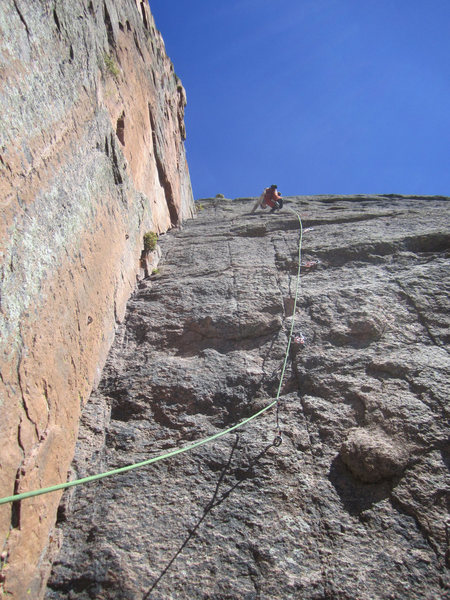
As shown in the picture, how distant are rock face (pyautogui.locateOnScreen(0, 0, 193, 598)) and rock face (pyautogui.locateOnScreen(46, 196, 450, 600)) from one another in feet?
0.96

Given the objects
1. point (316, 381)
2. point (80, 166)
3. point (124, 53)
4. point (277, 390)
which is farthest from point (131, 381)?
point (124, 53)

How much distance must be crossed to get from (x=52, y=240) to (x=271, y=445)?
7.39 feet

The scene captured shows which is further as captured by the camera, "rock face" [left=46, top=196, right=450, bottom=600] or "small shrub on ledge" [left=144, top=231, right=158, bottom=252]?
"small shrub on ledge" [left=144, top=231, right=158, bottom=252]

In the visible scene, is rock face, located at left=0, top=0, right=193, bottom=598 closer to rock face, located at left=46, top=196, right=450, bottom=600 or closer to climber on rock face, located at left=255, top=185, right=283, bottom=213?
rock face, located at left=46, top=196, right=450, bottom=600

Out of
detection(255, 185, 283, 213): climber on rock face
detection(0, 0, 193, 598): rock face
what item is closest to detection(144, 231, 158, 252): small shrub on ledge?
detection(0, 0, 193, 598): rock face

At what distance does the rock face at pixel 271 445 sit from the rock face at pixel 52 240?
293 mm

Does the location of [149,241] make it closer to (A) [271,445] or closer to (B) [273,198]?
(A) [271,445]

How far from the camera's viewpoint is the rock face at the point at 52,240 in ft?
7.75

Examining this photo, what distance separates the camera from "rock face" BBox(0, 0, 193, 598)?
2.36 metres

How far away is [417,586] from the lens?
7.10ft

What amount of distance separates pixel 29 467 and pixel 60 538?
518mm

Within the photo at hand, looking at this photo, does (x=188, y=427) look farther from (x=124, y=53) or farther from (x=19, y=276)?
(x=124, y=53)

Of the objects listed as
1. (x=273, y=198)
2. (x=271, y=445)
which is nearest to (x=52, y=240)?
(x=271, y=445)

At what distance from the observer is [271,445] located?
9.93 feet
